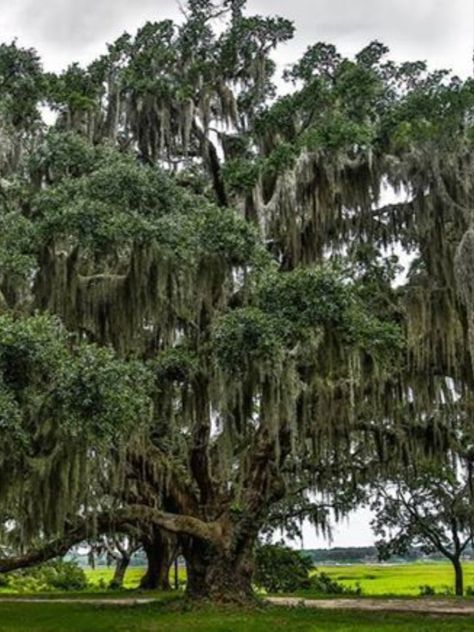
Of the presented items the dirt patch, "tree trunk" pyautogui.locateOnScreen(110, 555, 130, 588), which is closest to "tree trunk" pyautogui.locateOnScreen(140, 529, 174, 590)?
the dirt patch

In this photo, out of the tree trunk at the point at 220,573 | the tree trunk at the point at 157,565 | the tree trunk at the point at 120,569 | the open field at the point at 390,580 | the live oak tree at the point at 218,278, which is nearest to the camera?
the live oak tree at the point at 218,278

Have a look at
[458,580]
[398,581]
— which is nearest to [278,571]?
[458,580]

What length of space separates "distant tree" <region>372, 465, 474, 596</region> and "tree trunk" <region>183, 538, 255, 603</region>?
1003 cm

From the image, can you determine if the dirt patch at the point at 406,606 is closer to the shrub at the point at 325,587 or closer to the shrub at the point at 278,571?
the shrub at the point at 325,587

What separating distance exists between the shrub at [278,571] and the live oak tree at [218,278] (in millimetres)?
9762

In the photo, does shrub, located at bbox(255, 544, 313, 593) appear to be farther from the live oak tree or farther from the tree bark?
the tree bark

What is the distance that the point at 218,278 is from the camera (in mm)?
12391

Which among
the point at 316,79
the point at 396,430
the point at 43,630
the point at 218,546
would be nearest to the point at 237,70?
the point at 316,79

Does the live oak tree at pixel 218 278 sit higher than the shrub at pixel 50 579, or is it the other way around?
the live oak tree at pixel 218 278

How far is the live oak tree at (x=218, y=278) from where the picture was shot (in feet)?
36.8

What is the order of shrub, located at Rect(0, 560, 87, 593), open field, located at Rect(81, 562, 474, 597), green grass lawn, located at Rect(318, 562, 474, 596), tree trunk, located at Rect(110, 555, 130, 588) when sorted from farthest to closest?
open field, located at Rect(81, 562, 474, 597)
green grass lawn, located at Rect(318, 562, 474, 596)
shrub, located at Rect(0, 560, 87, 593)
tree trunk, located at Rect(110, 555, 130, 588)

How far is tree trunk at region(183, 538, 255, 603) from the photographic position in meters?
14.4

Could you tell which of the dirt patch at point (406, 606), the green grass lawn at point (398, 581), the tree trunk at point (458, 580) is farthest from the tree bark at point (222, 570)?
the tree trunk at point (458, 580)

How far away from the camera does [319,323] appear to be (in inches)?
451
